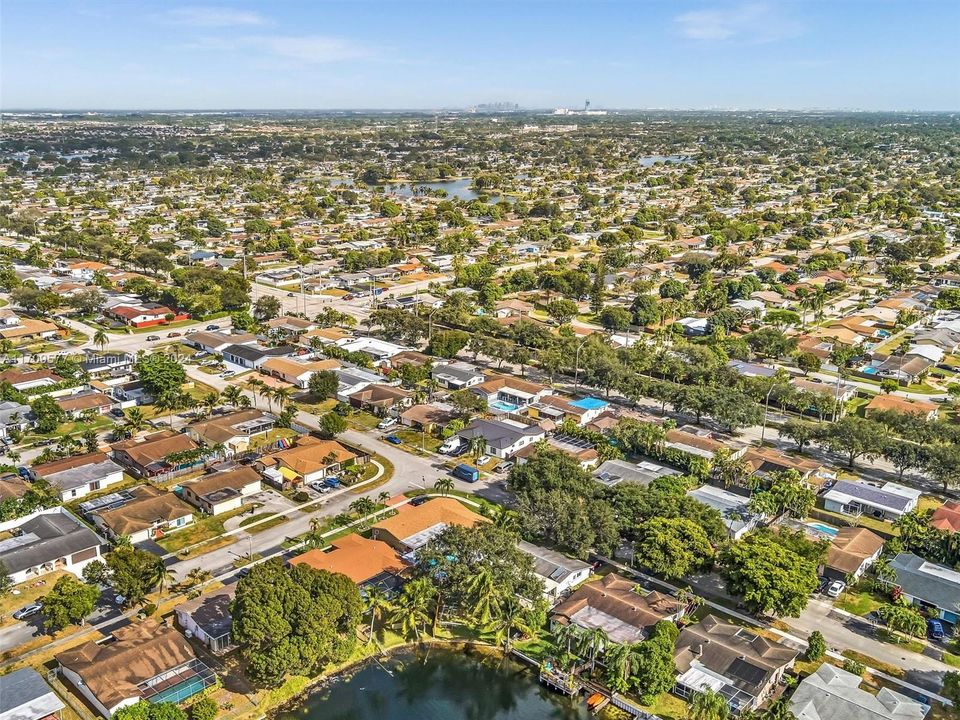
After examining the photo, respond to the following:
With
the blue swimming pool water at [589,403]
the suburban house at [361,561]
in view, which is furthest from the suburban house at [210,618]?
the blue swimming pool water at [589,403]

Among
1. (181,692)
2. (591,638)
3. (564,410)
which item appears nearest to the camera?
(181,692)

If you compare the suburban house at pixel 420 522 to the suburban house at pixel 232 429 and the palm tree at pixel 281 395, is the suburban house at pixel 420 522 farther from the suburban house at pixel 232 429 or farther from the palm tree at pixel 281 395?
the palm tree at pixel 281 395

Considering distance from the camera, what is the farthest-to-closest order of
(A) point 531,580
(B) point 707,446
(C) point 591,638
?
(B) point 707,446 < (A) point 531,580 < (C) point 591,638

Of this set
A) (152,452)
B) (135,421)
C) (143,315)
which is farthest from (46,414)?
(143,315)

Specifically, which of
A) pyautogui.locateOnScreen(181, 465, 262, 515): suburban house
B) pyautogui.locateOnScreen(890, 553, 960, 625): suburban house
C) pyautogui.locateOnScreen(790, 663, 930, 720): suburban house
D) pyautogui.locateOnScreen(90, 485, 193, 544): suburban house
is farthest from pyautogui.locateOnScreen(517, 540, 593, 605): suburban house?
pyautogui.locateOnScreen(90, 485, 193, 544): suburban house

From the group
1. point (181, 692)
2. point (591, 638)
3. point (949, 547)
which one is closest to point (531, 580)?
point (591, 638)

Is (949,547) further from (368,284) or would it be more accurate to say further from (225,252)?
(225,252)
